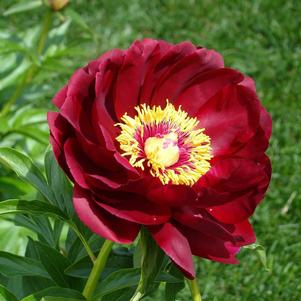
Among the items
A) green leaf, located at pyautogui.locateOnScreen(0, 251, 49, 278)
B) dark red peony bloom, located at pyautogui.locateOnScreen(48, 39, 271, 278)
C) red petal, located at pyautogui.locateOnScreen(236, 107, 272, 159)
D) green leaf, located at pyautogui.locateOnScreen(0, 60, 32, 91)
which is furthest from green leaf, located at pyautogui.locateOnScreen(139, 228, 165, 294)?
green leaf, located at pyautogui.locateOnScreen(0, 60, 32, 91)

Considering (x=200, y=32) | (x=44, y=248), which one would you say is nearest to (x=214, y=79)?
(x=44, y=248)

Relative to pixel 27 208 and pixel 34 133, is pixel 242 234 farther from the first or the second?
pixel 34 133

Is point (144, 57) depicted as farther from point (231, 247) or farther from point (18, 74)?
point (18, 74)

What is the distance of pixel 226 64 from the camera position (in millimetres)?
3369

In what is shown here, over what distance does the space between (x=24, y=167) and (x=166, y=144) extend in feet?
0.89

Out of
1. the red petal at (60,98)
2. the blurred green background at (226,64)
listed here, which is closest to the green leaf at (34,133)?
the blurred green background at (226,64)

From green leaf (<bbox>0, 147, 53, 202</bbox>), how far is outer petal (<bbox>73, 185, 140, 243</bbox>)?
0.70 feet

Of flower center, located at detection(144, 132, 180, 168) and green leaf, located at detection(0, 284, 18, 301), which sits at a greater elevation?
flower center, located at detection(144, 132, 180, 168)

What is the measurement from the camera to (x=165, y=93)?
55.1 inches

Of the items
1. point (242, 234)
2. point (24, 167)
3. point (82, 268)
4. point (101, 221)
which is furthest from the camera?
point (82, 268)

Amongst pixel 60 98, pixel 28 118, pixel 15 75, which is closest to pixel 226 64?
pixel 15 75

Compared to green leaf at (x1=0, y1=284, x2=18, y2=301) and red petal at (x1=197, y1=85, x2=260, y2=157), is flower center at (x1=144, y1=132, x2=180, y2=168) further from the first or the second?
green leaf at (x1=0, y1=284, x2=18, y2=301)

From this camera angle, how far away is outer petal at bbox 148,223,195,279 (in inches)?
46.8

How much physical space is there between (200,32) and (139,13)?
0.33 meters
